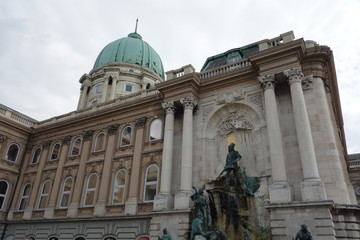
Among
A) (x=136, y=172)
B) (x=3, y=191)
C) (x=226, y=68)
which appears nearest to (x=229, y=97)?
(x=226, y=68)

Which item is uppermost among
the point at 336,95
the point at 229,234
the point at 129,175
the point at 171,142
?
the point at 336,95

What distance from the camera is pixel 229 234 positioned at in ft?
44.0

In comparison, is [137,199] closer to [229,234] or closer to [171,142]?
[171,142]

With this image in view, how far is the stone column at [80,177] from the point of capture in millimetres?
19750

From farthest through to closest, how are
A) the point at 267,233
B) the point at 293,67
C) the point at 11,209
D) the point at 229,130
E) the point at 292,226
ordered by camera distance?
the point at 11,209 → the point at 229,130 → the point at 293,67 → the point at 267,233 → the point at 292,226

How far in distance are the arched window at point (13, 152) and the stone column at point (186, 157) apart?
16492mm

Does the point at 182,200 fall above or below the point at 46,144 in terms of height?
below

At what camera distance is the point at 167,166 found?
645 inches

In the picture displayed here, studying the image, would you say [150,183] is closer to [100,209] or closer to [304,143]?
[100,209]

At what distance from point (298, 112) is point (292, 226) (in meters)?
5.26

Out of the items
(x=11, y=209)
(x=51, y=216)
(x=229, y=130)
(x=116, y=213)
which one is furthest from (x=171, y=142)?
(x=11, y=209)

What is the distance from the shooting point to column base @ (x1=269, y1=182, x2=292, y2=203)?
12.4 m

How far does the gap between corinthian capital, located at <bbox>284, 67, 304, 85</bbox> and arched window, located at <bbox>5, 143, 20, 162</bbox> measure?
896 inches

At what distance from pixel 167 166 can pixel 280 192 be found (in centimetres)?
644
